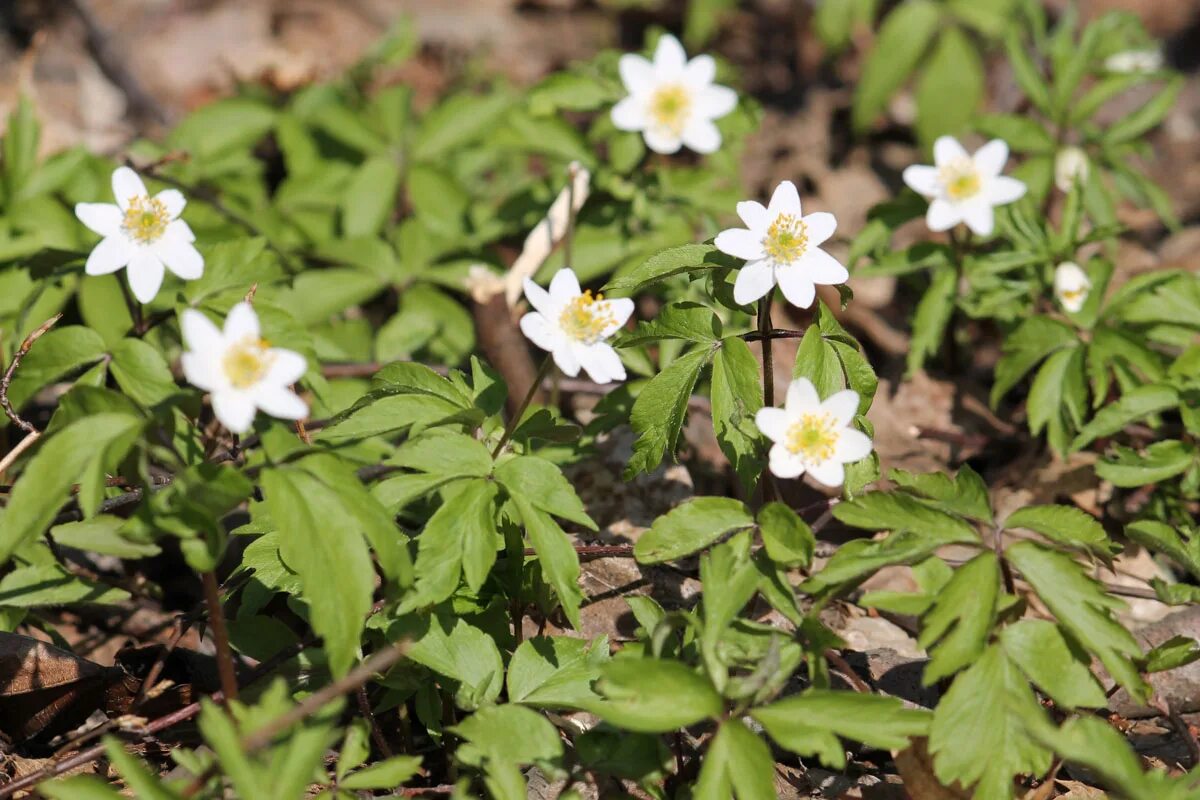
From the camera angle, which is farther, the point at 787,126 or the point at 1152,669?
the point at 787,126

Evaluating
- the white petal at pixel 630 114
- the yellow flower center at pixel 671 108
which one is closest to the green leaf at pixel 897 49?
the yellow flower center at pixel 671 108

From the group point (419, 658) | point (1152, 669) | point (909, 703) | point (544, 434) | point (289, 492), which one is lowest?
point (909, 703)

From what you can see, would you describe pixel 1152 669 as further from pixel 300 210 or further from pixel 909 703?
pixel 300 210

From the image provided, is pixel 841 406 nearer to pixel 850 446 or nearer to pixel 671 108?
pixel 850 446

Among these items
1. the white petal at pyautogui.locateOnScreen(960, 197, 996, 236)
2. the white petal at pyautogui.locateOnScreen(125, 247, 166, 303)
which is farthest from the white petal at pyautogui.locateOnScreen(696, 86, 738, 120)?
the white petal at pyautogui.locateOnScreen(125, 247, 166, 303)

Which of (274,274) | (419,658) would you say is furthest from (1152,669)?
(274,274)

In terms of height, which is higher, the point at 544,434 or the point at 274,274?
the point at 274,274

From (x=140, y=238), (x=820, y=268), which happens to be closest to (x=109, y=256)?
(x=140, y=238)
